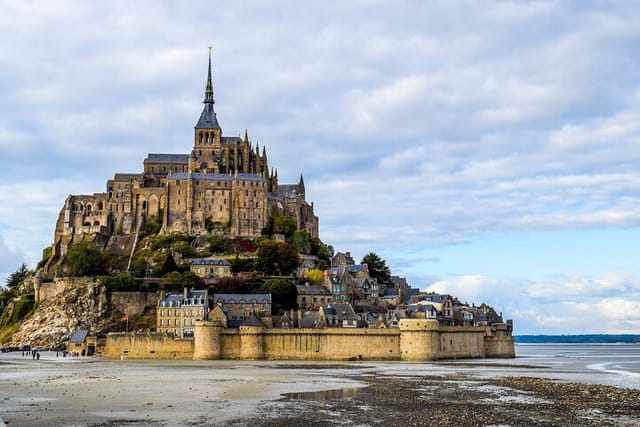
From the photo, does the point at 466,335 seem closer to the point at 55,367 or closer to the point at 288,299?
the point at 288,299

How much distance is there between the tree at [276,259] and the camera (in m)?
87.2

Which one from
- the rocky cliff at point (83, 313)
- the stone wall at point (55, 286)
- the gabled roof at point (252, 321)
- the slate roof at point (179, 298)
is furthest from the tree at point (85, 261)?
the gabled roof at point (252, 321)

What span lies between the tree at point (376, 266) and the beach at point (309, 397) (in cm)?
4311

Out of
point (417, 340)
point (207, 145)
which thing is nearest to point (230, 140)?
point (207, 145)

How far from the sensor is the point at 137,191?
103562 millimetres

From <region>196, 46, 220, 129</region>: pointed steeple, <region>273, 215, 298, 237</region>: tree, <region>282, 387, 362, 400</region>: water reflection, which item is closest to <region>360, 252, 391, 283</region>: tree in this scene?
<region>273, 215, 298, 237</region>: tree

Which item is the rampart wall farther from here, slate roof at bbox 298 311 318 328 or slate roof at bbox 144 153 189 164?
slate roof at bbox 144 153 189 164

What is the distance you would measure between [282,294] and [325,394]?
140 ft

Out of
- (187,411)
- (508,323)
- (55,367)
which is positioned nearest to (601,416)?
(187,411)

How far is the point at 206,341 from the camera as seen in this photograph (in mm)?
67625

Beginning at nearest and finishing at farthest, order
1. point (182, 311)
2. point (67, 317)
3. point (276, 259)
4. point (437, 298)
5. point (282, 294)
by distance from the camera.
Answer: point (182, 311), point (282, 294), point (67, 317), point (437, 298), point (276, 259)

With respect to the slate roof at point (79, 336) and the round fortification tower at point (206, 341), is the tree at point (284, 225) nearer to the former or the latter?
the slate roof at point (79, 336)

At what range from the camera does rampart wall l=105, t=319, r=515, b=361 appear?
68375 millimetres

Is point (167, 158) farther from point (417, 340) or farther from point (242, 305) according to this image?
point (417, 340)
